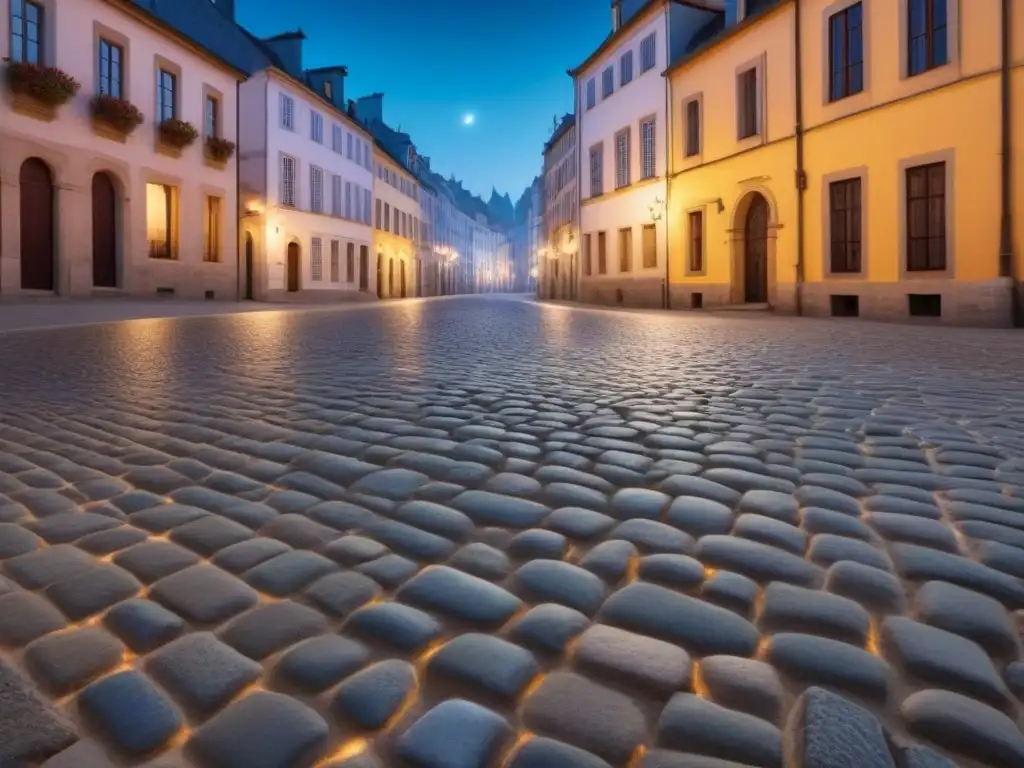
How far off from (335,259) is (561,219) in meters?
13.9

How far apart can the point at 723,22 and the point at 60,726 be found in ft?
92.0

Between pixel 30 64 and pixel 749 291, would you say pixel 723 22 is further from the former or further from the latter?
pixel 30 64

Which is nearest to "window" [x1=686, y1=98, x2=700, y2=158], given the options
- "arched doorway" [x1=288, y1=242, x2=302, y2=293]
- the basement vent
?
the basement vent

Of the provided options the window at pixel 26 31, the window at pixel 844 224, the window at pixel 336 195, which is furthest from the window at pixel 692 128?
the window at pixel 336 195

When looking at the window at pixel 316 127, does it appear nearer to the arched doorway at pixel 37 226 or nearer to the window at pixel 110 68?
the window at pixel 110 68

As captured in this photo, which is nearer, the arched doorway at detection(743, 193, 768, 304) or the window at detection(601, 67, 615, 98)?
the arched doorway at detection(743, 193, 768, 304)

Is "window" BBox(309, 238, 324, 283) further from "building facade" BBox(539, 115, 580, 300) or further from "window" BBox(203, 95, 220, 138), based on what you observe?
"building facade" BBox(539, 115, 580, 300)

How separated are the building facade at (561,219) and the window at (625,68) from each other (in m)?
9.37

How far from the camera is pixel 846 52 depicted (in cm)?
1762

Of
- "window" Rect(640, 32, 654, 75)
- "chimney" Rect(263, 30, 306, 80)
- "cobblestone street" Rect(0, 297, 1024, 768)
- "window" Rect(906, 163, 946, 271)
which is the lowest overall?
"cobblestone street" Rect(0, 297, 1024, 768)

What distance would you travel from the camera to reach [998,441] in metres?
3.77

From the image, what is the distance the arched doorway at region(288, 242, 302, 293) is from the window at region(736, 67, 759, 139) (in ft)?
70.3

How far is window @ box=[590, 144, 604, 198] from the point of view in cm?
3073

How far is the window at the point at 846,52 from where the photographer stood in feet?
56.5
